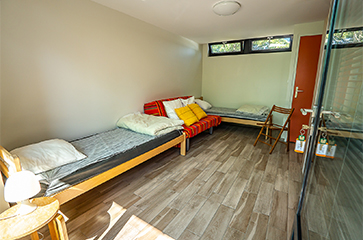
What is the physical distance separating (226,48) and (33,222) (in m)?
5.00

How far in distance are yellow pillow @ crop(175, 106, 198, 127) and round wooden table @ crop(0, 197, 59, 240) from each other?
7.77 feet

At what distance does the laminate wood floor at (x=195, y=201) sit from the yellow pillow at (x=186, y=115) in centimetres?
72

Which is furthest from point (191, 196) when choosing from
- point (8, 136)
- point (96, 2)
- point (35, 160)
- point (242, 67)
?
point (242, 67)

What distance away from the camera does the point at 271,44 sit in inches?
160

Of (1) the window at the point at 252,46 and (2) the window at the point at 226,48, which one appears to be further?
(2) the window at the point at 226,48

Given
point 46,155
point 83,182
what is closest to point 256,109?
point 83,182

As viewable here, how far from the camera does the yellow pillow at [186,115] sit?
3.27 m

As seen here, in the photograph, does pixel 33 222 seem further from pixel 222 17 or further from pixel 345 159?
pixel 222 17

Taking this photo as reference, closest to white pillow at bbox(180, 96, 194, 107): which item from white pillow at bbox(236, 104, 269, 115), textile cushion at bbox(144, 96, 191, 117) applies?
textile cushion at bbox(144, 96, 191, 117)

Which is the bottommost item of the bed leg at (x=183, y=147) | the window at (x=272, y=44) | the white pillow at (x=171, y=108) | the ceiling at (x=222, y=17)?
the bed leg at (x=183, y=147)

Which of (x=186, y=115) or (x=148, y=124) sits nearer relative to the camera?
(x=148, y=124)

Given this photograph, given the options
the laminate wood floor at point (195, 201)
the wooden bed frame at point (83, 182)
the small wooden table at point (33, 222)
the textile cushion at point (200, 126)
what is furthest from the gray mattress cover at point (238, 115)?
the small wooden table at point (33, 222)

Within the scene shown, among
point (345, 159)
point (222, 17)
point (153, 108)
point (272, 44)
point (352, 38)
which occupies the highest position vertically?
point (222, 17)

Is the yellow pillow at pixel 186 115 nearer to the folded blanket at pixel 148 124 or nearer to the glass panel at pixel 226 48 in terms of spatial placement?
the folded blanket at pixel 148 124
